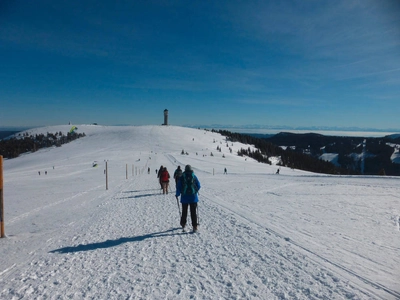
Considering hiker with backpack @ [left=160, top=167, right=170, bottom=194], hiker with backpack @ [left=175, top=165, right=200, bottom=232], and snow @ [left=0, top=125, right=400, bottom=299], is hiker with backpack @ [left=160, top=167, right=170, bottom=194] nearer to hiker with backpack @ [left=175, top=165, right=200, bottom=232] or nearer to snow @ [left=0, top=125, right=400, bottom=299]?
snow @ [left=0, top=125, right=400, bottom=299]

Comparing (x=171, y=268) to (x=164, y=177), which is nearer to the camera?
(x=171, y=268)

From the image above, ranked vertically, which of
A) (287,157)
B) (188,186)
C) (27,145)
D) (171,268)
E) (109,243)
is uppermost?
(27,145)

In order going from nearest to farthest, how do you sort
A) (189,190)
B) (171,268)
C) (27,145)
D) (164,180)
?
1. (171,268)
2. (189,190)
3. (164,180)
4. (27,145)

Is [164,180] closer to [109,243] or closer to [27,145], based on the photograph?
[109,243]

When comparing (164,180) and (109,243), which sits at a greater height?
(164,180)

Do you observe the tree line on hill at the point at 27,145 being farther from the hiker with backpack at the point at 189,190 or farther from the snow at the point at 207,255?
the hiker with backpack at the point at 189,190

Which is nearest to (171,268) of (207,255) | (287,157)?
(207,255)

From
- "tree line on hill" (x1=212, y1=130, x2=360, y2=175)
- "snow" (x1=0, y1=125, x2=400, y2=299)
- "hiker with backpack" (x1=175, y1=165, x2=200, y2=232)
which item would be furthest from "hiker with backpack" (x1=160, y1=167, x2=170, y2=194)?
"tree line on hill" (x1=212, y1=130, x2=360, y2=175)

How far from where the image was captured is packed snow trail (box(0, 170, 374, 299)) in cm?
436

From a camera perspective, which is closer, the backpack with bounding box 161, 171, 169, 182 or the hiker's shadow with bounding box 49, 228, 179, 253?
the hiker's shadow with bounding box 49, 228, 179, 253

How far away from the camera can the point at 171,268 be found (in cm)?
525

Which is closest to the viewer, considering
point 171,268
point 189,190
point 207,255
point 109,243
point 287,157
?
point 171,268

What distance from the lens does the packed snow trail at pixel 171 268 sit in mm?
4355

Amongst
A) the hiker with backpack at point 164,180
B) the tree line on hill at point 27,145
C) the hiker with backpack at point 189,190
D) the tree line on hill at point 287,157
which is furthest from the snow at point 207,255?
the tree line on hill at point 27,145
